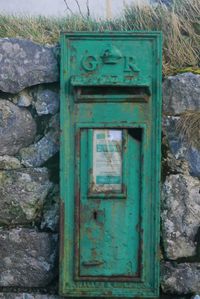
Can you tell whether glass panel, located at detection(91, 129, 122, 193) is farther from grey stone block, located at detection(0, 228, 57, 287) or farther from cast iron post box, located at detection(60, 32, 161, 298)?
grey stone block, located at detection(0, 228, 57, 287)

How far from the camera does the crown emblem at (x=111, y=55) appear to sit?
3371mm

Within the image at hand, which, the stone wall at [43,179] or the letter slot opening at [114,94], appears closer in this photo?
the letter slot opening at [114,94]

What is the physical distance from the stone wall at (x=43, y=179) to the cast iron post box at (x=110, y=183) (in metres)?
0.16

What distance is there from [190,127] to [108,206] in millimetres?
644

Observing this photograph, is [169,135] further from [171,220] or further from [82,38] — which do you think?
[82,38]

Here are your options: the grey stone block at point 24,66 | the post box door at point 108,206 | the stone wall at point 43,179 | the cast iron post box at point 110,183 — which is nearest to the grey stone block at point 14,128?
the stone wall at point 43,179

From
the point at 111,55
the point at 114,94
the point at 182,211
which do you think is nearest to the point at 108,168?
the point at 114,94

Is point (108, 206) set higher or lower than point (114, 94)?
lower

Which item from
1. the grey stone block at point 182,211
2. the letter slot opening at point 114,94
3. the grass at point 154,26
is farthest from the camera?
the grass at point 154,26

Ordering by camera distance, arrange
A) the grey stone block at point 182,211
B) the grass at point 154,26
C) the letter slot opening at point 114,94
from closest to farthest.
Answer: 1. the letter slot opening at point 114,94
2. the grey stone block at point 182,211
3. the grass at point 154,26

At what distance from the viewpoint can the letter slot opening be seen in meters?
3.36

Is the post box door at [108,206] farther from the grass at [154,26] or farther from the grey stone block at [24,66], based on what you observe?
the grass at [154,26]

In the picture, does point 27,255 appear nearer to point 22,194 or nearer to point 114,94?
point 22,194

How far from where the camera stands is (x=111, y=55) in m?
3.37
